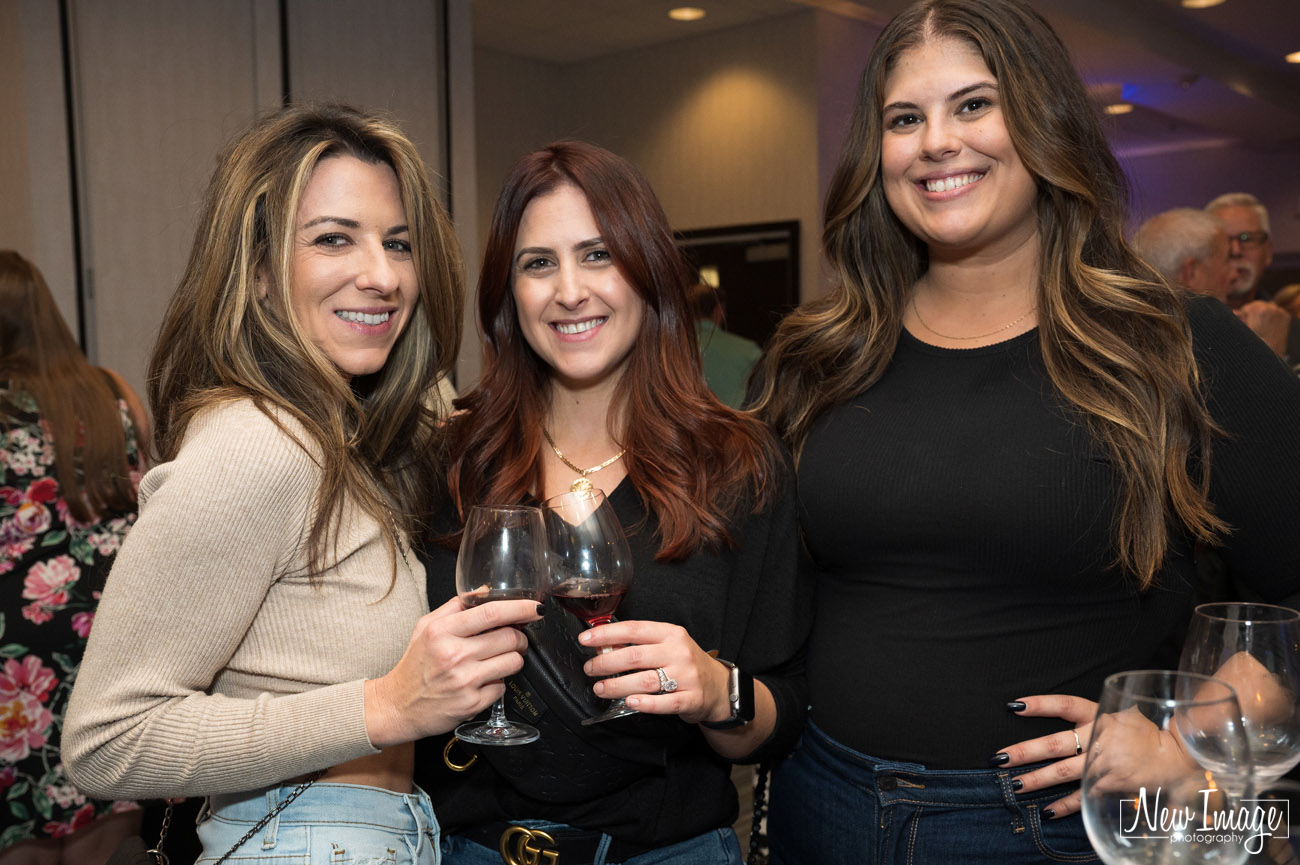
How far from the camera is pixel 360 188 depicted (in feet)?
5.42

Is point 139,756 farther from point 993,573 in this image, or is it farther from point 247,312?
point 993,573

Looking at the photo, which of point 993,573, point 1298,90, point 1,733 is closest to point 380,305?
point 993,573

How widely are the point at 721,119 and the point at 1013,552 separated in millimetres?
5821

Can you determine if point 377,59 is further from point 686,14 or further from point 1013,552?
point 1013,552

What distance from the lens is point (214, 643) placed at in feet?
4.37

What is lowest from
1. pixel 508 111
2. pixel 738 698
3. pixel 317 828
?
pixel 317 828

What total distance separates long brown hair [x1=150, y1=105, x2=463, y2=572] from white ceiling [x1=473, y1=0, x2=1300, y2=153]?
4.93 meters

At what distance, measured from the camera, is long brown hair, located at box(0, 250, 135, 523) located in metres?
2.86

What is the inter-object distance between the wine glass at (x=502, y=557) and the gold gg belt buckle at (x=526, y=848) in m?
0.50

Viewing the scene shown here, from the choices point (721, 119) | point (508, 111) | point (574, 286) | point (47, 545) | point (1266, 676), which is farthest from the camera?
point (508, 111)

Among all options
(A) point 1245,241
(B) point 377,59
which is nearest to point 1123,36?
(A) point 1245,241

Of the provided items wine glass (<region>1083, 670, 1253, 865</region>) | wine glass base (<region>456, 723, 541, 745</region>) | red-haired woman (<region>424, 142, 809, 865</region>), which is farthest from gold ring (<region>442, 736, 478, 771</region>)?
wine glass (<region>1083, 670, 1253, 865</region>)

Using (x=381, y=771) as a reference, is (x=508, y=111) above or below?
above

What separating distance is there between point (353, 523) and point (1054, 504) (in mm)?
984
